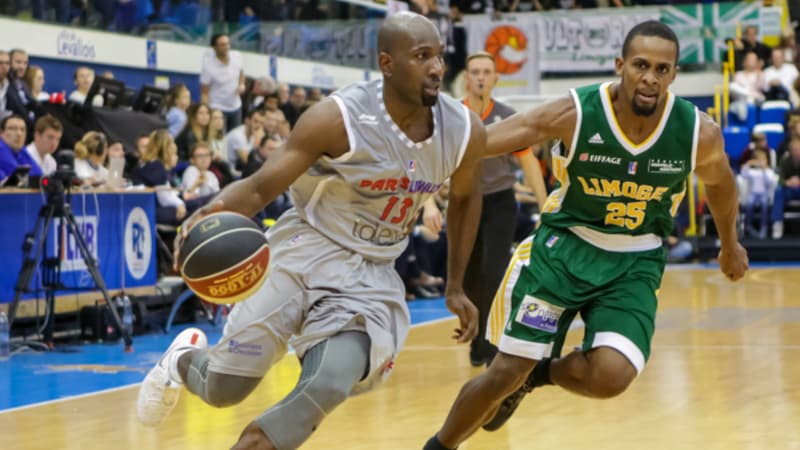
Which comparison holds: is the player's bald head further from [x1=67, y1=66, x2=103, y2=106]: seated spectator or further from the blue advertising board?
[x1=67, y1=66, x2=103, y2=106]: seated spectator

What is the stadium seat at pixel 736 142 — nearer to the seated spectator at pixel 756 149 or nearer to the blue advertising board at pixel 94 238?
the seated spectator at pixel 756 149

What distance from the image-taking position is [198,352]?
16.8 ft

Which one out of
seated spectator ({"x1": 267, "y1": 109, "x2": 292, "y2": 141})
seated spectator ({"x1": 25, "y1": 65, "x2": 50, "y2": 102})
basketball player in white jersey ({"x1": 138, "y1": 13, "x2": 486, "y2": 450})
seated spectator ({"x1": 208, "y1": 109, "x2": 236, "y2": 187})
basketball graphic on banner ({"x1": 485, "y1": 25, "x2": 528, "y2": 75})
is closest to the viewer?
basketball player in white jersey ({"x1": 138, "y1": 13, "x2": 486, "y2": 450})

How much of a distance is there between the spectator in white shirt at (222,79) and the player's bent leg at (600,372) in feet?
38.0

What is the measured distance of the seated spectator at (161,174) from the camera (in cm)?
1216

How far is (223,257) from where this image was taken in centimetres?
415

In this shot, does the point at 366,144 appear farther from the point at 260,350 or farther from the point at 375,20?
the point at 375,20

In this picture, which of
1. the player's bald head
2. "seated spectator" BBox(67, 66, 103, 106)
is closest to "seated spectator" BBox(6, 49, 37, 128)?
"seated spectator" BBox(67, 66, 103, 106)

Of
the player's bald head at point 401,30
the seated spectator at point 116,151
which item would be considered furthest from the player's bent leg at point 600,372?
the seated spectator at point 116,151

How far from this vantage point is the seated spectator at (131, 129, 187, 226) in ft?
39.9

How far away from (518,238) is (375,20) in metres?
6.43

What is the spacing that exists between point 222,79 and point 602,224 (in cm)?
1176

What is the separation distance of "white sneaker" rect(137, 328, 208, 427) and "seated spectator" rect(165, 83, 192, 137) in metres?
9.40

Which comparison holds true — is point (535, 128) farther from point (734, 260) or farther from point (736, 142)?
point (736, 142)
